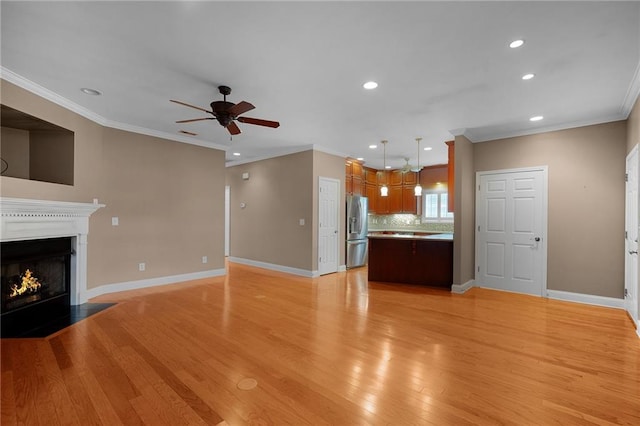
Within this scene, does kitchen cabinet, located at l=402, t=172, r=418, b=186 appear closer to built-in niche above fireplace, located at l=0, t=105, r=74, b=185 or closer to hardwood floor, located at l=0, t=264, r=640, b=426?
hardwood floor, located at l=0, t=264, r=640, b=426

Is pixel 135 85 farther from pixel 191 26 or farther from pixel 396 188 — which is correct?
pixel 396 188

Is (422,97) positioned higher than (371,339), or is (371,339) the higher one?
(422,97)

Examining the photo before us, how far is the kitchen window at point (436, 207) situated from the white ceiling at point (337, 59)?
12.3 feet

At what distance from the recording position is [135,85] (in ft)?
11.0

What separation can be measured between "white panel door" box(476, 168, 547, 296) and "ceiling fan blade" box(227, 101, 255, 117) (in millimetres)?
4283

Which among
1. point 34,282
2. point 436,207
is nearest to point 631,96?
point 436,207

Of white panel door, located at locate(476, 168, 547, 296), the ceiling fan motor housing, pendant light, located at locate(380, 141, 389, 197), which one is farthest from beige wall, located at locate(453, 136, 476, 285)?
the ceiling fan motor housing

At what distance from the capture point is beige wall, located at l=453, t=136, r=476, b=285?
4949 millimetres

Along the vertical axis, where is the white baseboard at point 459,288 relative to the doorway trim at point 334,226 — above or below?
below

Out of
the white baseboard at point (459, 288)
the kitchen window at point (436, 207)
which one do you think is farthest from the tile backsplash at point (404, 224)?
the white baseboard at point (459, 288)

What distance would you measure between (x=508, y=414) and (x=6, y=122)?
597 cm

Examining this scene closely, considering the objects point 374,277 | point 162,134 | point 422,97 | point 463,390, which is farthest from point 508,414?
point 162,134

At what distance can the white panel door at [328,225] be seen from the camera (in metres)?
6.28

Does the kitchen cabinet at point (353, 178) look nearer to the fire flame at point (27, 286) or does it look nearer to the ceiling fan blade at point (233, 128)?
the ceiling fan blade at point (233, 128)
